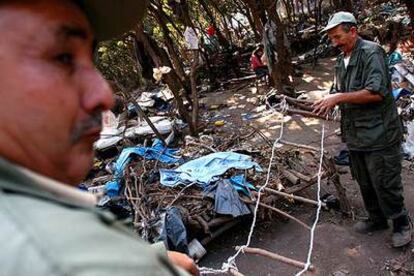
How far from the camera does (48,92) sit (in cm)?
59

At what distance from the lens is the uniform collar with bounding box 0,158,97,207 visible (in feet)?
1.54

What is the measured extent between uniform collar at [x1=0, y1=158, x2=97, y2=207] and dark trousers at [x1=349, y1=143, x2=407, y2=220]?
3.54 m

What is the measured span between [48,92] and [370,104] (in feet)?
11.2

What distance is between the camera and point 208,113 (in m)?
10.8

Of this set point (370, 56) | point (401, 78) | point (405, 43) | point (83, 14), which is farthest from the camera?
point (405, 43)

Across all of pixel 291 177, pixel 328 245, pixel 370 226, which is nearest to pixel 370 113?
pixel 370 226

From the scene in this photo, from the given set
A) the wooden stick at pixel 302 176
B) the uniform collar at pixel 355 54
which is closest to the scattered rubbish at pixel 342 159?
the wooden stick at pixel 302 176

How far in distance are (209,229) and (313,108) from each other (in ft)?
5.89

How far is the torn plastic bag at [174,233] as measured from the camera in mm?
4148

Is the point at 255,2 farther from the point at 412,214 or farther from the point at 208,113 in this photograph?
the point at 412,214

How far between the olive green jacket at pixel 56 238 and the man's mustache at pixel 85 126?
5.1 inches

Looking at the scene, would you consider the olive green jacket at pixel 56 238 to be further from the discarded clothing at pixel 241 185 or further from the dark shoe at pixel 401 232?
the discarded clothing at pixel 241 185

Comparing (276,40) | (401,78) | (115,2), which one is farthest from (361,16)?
(115,2)

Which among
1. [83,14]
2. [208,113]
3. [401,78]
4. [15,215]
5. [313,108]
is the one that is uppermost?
[83,14]
